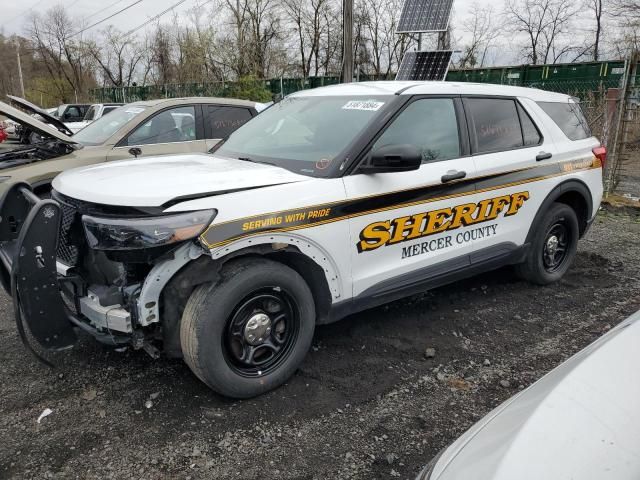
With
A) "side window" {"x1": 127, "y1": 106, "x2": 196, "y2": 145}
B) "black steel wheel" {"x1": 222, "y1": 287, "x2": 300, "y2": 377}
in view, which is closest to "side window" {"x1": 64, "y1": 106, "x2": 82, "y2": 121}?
"side window" {"x1": 127, "y1": 106, "x2": 196, "y2": 145}

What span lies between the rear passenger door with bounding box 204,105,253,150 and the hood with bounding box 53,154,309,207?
351cm

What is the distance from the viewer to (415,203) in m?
3.53

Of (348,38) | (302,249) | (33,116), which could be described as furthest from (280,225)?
(348,38)

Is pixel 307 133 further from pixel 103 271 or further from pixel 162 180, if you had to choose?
pixel 103 271

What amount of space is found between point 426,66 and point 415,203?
687cm

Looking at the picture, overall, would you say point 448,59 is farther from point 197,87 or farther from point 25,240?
point 197,87

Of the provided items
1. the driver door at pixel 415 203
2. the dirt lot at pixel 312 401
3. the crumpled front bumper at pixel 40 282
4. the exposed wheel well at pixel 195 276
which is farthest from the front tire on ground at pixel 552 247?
the crumpled front bumper at pixel 40 282

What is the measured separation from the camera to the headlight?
8.50 feet

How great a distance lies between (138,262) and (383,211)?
156 centimetres

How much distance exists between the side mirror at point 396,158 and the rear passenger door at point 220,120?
4139 millimetres

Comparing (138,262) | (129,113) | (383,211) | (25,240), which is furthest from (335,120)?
(129,113)

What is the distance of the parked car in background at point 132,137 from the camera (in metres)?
5.64

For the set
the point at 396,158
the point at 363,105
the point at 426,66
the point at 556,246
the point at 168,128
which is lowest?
the point at 556,246

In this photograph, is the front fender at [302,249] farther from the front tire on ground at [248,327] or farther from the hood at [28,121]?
the hood at [28,121]
